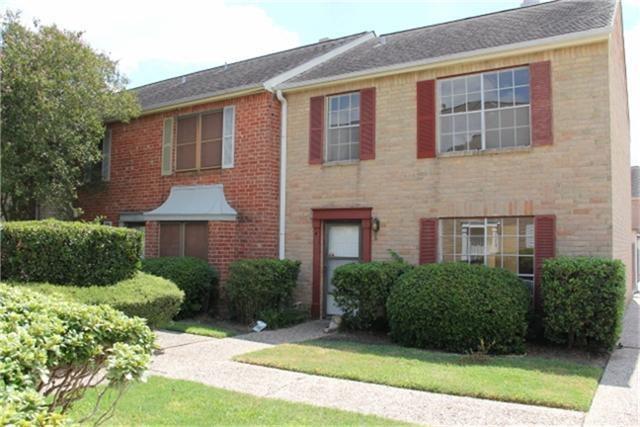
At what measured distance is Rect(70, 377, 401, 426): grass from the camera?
16.2ft

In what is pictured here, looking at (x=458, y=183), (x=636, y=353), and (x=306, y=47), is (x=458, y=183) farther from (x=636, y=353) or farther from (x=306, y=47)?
(x=306, y=47)

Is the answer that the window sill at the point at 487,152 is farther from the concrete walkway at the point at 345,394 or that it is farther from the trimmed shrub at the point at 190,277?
the trimmed shrub at the point at 190,277

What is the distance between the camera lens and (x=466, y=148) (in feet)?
33.6

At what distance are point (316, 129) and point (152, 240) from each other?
5069mm

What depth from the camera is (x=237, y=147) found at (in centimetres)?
1262

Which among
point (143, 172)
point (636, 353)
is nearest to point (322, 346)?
point (636, 353)

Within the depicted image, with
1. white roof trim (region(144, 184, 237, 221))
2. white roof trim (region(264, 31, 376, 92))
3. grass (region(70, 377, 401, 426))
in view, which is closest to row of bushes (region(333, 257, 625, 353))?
grass (region(70, 377, 401, 426))

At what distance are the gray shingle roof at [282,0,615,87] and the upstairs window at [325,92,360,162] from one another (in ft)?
1.98

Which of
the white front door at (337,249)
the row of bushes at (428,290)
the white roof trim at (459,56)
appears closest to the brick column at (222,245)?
the white front door at (337,249)

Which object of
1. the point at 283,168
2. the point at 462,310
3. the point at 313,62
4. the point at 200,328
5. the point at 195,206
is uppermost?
the point at 313,62

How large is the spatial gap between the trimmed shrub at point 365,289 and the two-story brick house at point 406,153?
109 cm

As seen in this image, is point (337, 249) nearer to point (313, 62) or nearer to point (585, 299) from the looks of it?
point (313, 62)

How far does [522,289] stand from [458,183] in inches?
96.0

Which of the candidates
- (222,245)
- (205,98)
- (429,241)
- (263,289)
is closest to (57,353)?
(263,289)
